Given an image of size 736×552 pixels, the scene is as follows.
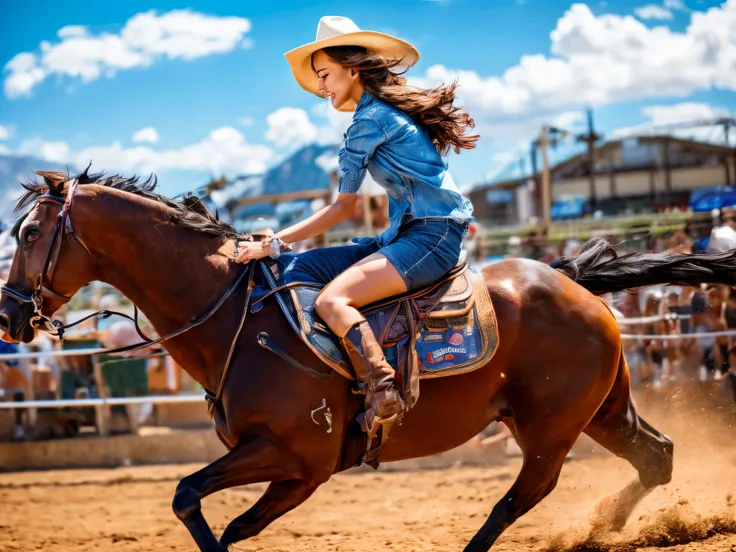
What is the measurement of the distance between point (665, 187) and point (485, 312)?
45721 mm

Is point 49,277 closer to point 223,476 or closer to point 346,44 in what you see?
point 223,476

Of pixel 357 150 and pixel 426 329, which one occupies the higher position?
pixel 357 150

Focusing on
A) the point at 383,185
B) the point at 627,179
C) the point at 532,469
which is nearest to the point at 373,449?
the point at 532,469

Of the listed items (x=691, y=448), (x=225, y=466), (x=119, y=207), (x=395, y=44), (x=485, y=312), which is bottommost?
(x=691, y=448)

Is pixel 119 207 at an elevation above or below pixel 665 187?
below

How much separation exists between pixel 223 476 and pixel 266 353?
2.03 ft

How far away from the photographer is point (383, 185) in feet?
13.6

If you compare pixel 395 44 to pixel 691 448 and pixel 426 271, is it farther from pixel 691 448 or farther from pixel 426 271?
pixel 691 448

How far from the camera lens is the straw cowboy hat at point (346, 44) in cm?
396

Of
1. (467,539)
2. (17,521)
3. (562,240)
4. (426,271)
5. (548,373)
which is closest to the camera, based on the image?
(426,271)

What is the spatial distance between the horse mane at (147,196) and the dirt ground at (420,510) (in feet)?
8.53

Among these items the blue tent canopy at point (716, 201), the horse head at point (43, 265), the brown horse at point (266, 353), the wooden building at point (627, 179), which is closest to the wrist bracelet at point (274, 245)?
the brown horse at point (266, 353)

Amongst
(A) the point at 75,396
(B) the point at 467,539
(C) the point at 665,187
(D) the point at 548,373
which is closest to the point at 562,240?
(A) the point at 75,396

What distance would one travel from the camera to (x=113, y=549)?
5.84 m
